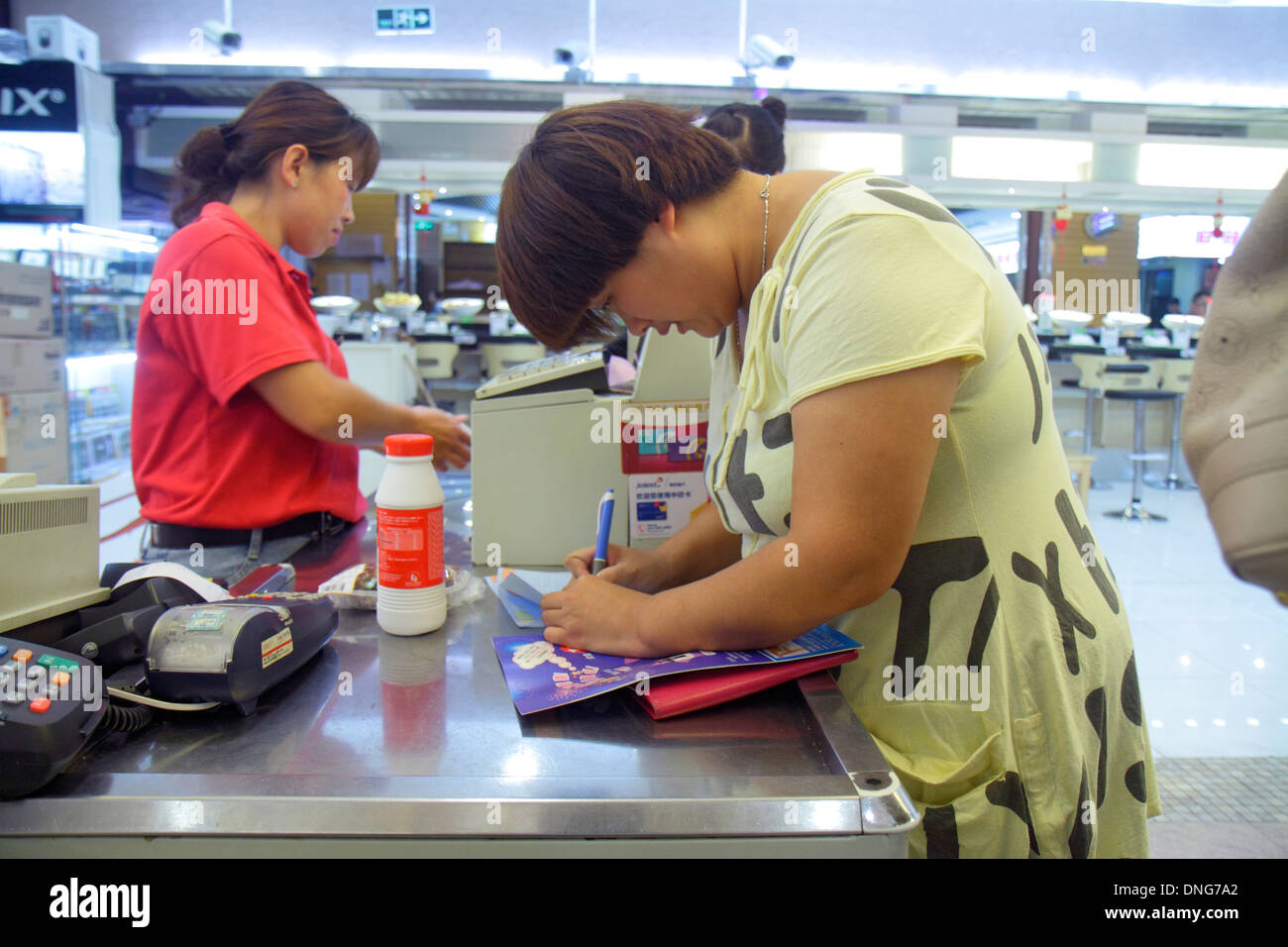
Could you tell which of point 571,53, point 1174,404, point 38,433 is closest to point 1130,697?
point 38,433

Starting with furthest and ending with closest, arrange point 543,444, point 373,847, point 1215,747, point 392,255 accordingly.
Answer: point 392,255 < point 1215,747 < point 543,444 < point 373,847

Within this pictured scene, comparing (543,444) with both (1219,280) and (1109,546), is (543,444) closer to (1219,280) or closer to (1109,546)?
(1219,280)

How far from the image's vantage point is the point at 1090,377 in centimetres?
698

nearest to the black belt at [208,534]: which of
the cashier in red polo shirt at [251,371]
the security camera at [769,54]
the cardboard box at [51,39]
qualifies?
the cashier in red polo shirt at [251,371]

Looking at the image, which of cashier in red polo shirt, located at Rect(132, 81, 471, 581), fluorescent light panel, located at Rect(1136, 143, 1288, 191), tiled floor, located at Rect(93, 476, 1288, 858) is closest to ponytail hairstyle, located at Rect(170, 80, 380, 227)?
cashier in red polo shirt, located at Rect(132, 81, 471, 581)

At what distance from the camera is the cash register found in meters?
1.48

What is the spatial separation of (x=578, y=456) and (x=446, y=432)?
30 cm

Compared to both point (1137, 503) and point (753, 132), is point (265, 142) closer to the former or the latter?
point (753, 132)

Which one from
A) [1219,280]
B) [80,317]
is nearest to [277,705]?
[1219,280]

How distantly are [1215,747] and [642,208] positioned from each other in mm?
2861

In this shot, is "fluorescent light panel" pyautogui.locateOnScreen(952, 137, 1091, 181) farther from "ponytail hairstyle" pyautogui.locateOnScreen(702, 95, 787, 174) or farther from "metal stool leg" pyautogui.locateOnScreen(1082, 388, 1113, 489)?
"ponytail hairstyle" pyautogui.locateOnScreen(702, 95, 787, 174)

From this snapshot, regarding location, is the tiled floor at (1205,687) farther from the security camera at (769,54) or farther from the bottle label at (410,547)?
the security camera at (769,54)

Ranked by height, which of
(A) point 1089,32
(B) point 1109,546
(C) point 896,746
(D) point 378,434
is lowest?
(B) point 1109,546

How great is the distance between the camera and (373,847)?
0.70 meters
